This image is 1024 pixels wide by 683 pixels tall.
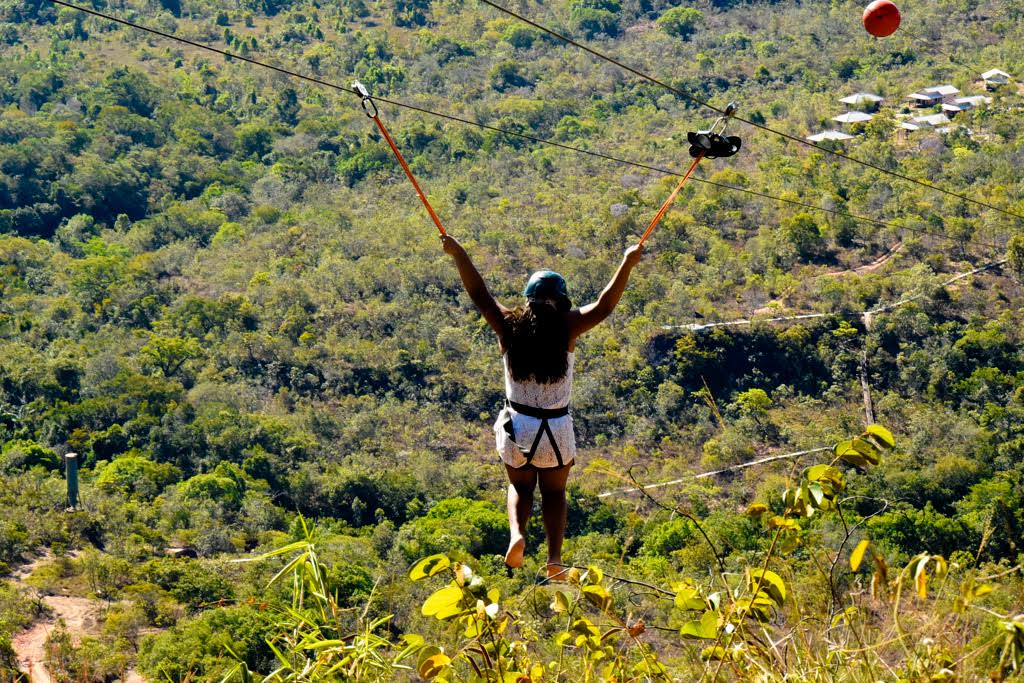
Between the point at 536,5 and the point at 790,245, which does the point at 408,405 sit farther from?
the point at 536,5

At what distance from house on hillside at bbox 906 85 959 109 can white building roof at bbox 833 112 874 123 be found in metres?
1.92

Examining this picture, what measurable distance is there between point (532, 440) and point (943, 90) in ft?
113

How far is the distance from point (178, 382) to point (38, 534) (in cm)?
733

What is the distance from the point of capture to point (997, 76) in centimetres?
3578

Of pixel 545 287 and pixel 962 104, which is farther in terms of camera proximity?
pixel 962 104

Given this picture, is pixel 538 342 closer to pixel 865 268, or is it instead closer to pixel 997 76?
pixel 865 268

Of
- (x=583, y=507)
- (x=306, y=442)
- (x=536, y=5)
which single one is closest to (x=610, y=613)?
(x=583, y=507)

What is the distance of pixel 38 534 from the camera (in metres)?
18.3

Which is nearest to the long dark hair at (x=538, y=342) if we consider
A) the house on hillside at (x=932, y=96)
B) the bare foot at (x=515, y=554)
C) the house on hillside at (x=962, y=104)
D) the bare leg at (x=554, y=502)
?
the bare leg at (x=554, y=502)

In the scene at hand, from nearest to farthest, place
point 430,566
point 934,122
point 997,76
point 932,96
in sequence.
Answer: point 430,566, point 934,122, point 932,96, point 997,76

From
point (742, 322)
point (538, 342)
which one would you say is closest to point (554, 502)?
point (538, 342)

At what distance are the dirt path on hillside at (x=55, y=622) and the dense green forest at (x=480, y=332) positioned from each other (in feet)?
0.39

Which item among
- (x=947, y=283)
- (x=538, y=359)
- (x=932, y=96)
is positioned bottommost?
(x=947, y=283)

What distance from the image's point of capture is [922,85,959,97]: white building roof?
35.3m
